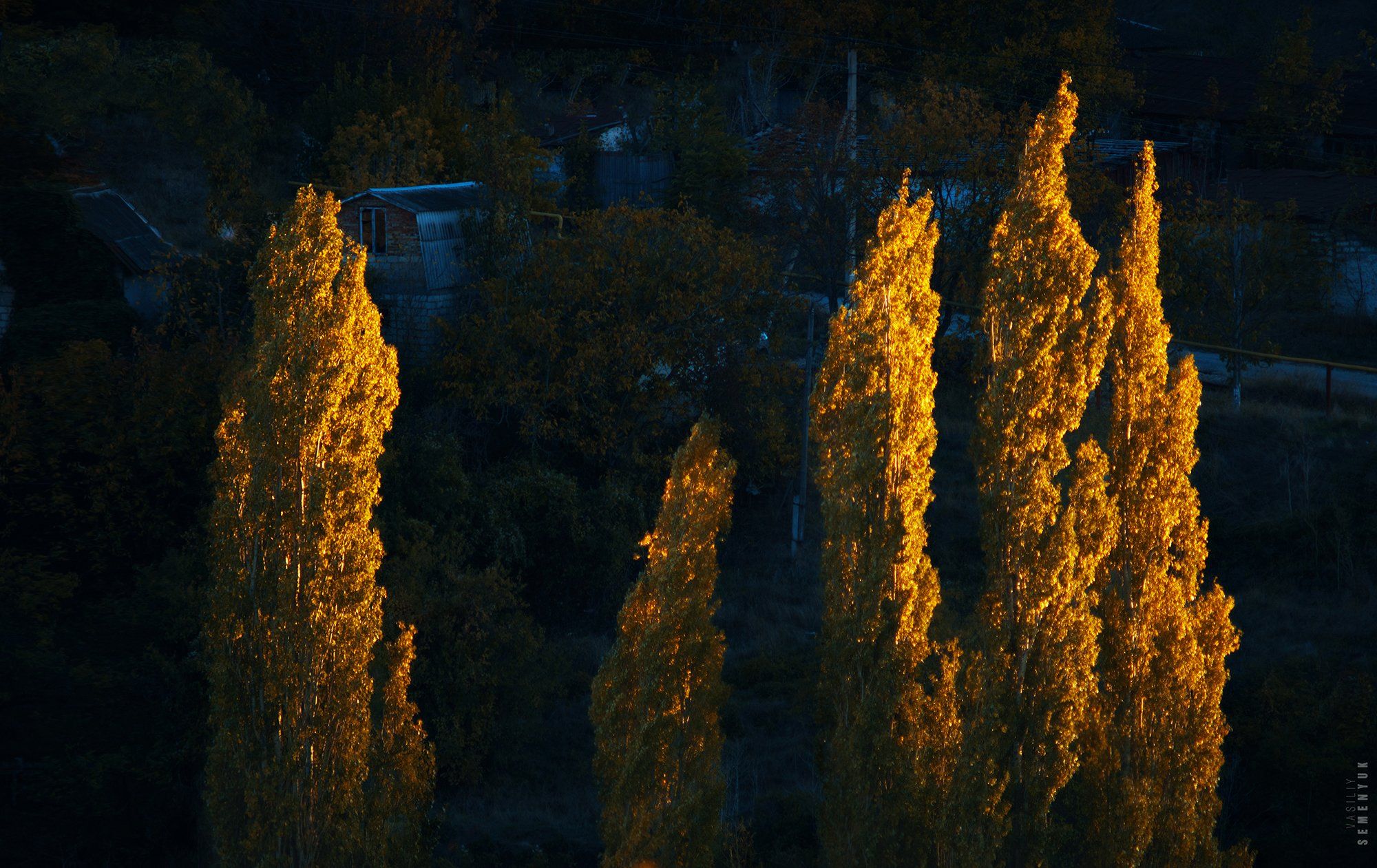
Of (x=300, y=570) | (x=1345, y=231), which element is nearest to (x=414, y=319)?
(x=300, y=570)

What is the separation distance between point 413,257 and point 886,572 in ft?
59.6

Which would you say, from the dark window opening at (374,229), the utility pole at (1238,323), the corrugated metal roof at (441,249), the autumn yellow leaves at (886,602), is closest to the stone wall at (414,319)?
the corrugated metal roof at (441,249)

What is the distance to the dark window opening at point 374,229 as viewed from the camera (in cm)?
2870

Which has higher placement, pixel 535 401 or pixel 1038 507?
pixel 1038 507

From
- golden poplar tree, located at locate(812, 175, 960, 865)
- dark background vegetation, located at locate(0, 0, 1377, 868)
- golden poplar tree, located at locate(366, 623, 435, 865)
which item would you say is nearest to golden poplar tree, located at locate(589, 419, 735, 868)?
golden poplar tree, located at locate(812, 175, 960, 865)

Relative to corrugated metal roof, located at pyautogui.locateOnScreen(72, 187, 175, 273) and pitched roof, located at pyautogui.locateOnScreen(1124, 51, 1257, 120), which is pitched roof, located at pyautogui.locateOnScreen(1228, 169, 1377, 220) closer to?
pitched roof, located at pyautogui.locateOnScreen(1124, 51, 1257, 120)

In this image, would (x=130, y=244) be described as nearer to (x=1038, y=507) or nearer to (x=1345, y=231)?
(x=1038, y=507)

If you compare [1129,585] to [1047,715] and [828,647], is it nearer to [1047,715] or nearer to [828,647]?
[1047,715]

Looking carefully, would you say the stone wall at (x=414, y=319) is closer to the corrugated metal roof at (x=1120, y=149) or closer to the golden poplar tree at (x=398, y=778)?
the golden poplar tree at (x=398, y=778)

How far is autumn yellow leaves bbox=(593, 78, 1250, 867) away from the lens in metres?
12.7

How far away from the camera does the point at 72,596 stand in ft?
63.4

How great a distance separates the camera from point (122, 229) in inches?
1101

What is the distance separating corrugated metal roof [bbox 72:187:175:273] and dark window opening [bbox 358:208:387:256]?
163 inches

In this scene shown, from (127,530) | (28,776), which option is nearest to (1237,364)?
(127,530)
